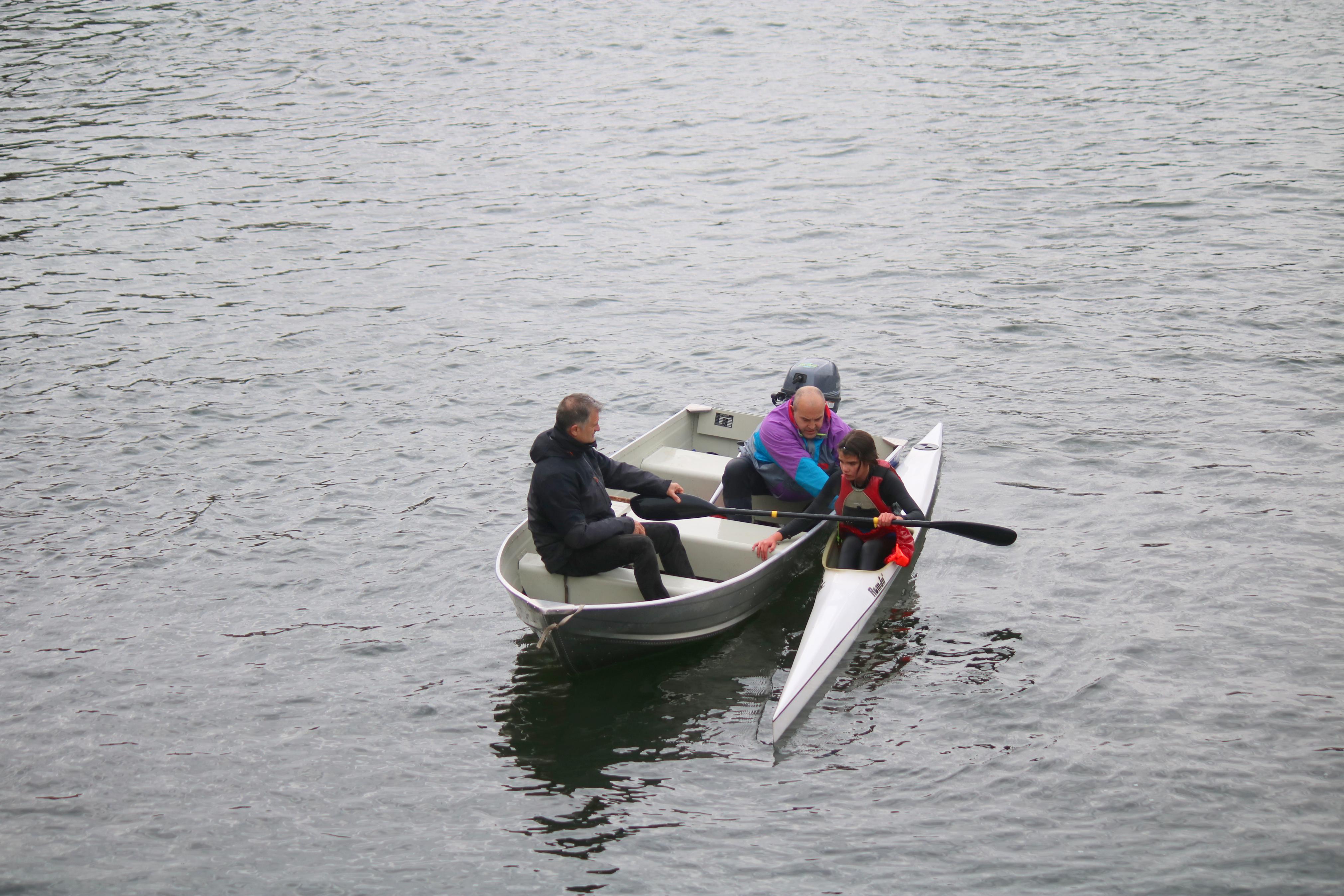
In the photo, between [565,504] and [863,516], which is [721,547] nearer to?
[863,516]

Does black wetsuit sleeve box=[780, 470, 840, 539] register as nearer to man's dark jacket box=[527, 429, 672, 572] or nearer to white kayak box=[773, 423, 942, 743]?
white kayak box=[773, 423, 942, 743]

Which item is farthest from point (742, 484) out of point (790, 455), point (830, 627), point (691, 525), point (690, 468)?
point (830, 627)

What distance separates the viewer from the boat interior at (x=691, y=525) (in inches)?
339

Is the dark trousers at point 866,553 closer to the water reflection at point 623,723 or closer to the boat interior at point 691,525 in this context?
the boat interior at point 691,525

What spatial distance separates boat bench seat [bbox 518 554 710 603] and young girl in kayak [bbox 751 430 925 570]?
3.29ft

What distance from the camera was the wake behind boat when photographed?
8078 mm

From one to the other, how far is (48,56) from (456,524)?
23.1 m

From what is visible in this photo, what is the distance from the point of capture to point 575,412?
809cm

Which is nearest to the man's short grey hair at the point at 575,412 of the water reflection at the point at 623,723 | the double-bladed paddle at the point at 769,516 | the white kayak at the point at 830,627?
the double-bladed paddle at the point at 769,516

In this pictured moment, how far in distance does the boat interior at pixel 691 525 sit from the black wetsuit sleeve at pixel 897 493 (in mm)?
818

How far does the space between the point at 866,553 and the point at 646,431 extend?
13.6 feet

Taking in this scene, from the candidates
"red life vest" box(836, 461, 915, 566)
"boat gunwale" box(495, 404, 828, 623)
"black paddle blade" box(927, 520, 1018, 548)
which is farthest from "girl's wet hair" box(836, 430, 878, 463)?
"black paddle blade" box(927, 520, 1018, 548)

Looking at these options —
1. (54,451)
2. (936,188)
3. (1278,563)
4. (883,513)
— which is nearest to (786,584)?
(883,513)

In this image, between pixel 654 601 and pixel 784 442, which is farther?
pixel 784 442
